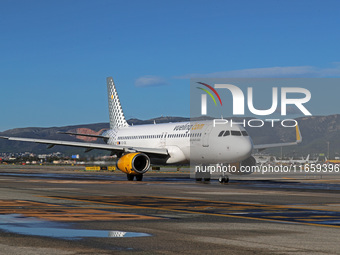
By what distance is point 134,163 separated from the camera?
4294 centimetres

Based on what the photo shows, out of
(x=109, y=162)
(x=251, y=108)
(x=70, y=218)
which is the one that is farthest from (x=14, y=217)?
(x=109, y=162)

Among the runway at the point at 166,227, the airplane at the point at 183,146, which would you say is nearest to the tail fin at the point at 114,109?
the airplane at the point at 183,146

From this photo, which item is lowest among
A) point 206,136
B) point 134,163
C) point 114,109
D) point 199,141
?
point 134,163

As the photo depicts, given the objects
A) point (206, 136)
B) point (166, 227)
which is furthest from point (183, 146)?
point (166, 227)

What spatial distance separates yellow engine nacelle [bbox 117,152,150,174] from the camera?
42.0 meters

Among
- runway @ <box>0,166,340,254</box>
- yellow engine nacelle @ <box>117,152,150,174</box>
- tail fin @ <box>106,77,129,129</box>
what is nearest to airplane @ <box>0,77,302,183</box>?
yellow engine nacelle @ <box>117,152,150,174</box>

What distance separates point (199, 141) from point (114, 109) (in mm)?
20710

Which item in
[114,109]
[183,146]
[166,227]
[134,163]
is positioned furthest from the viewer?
[114,109]

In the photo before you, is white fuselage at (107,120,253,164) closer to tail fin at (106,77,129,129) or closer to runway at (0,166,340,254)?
tail fin at (106,77,129,129)

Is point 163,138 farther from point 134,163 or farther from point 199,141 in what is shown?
point 199,141

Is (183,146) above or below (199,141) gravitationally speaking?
below

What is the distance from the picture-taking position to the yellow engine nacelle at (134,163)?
4197 centimetres

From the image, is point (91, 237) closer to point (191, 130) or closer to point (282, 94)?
point (191, 130)

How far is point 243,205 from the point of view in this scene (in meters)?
20.7
